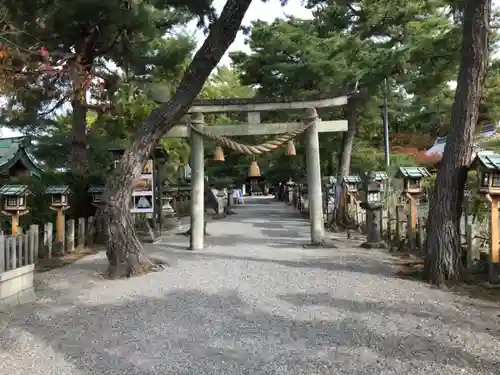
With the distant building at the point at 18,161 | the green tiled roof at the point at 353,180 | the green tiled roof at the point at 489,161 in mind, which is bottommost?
the green tiled roof at the point at 353,180

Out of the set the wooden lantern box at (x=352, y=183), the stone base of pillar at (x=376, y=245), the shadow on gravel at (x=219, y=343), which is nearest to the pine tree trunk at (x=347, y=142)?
the wooden lantern box at (x=352, y=183)

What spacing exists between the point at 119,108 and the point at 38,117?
2.50m

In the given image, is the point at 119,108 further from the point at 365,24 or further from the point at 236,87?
the point at 236,87

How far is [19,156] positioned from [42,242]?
20.9ft

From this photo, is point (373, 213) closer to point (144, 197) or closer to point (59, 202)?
point (144, 197)

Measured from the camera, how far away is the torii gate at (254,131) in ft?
35.3

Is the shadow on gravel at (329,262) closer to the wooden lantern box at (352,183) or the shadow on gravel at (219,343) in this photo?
the shadow on gravel at (219,343)

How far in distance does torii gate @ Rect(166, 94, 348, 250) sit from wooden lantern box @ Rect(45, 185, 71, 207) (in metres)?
2.77

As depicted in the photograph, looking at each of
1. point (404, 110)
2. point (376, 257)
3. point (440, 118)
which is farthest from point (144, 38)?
point (440, 118)

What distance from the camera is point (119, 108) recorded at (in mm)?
13570

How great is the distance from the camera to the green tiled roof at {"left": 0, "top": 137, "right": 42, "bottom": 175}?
14055mm

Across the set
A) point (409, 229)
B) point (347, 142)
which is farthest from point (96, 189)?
point (347, 142)

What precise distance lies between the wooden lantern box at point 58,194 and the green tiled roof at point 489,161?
833cm

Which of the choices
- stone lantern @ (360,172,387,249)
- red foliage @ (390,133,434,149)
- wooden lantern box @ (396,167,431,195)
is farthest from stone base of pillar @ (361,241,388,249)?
red foliage @ (390,133,434,149)
